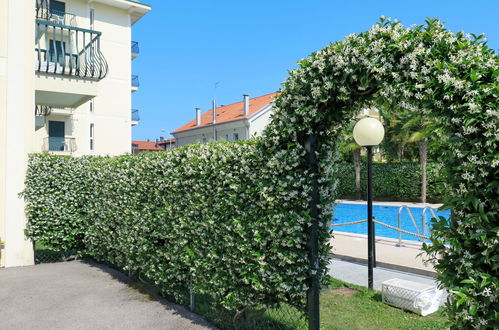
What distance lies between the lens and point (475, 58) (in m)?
2.87

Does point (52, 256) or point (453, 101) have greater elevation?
point (453, 101)

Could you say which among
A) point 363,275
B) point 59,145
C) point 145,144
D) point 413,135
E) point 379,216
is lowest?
point 379,216

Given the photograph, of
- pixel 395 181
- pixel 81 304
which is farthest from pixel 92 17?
pixel 81 304

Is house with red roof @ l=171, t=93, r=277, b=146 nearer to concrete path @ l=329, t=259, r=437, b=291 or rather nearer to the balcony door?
the balcony door

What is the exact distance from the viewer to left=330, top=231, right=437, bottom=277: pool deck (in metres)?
8.11

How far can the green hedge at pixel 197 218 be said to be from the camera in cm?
438

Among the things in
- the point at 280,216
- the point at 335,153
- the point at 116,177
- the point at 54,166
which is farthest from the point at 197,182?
the point at 54,166

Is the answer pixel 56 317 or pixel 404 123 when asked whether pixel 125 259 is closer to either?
pixel 56 317

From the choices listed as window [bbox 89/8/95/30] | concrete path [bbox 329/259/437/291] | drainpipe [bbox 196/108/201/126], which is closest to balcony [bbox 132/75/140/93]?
window [bbox 89/8/95/30]

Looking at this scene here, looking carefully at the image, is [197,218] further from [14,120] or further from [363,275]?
[14,120]

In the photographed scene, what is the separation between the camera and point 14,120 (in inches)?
369

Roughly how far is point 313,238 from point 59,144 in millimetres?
25450

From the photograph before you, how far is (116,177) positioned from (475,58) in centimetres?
708

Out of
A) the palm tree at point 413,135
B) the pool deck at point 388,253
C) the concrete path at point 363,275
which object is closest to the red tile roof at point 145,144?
the palm tree at point 413,135
